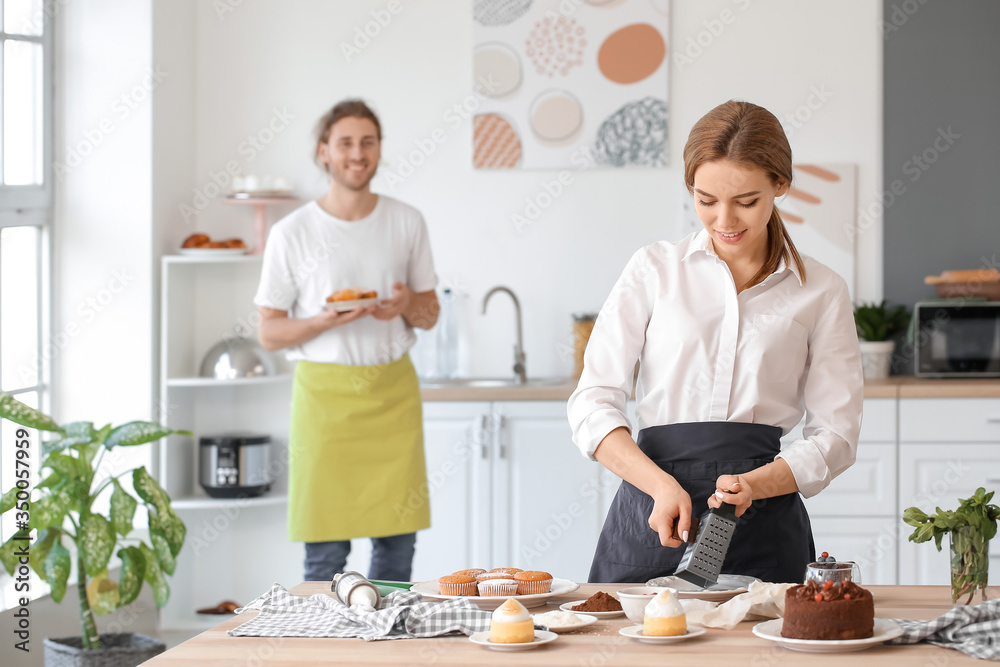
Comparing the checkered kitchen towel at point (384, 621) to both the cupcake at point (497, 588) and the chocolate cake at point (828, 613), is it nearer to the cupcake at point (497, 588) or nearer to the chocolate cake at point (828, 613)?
the cupcake at point (497, 588)

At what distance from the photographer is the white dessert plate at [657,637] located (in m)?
1.26

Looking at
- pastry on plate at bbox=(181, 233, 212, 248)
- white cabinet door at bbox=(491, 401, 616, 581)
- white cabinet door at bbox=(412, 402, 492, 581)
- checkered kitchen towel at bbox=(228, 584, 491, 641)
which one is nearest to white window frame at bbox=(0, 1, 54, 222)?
pastry on plate at bbox=(181, 233, 212, 248)

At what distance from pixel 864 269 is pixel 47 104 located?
9.87 ft

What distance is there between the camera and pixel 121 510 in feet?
8.86

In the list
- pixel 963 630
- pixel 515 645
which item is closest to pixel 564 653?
pixel 515 645

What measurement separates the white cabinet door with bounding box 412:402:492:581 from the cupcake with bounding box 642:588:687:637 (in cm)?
221

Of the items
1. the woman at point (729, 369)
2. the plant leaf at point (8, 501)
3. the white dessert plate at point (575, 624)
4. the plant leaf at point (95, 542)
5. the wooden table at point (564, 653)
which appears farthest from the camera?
the plant leaf at point (95, 542)

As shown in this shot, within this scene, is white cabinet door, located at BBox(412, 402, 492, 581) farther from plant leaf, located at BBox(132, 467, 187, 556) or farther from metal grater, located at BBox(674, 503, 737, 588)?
metal grater, located at BBox(674, 503, 737, 588)

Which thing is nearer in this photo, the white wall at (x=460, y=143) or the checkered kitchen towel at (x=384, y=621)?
the checkered kitchen towel at (x=384, y=621)

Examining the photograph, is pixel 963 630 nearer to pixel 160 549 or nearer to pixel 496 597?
pixel 496 597

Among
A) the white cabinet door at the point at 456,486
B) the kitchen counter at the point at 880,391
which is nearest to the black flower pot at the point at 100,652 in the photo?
Answer: the white cabinet door at the point at 456,486

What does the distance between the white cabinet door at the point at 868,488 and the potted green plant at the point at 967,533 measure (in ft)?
6.70

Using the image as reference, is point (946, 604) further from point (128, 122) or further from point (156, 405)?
point (128, 122)

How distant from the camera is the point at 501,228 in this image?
3.96 meters
